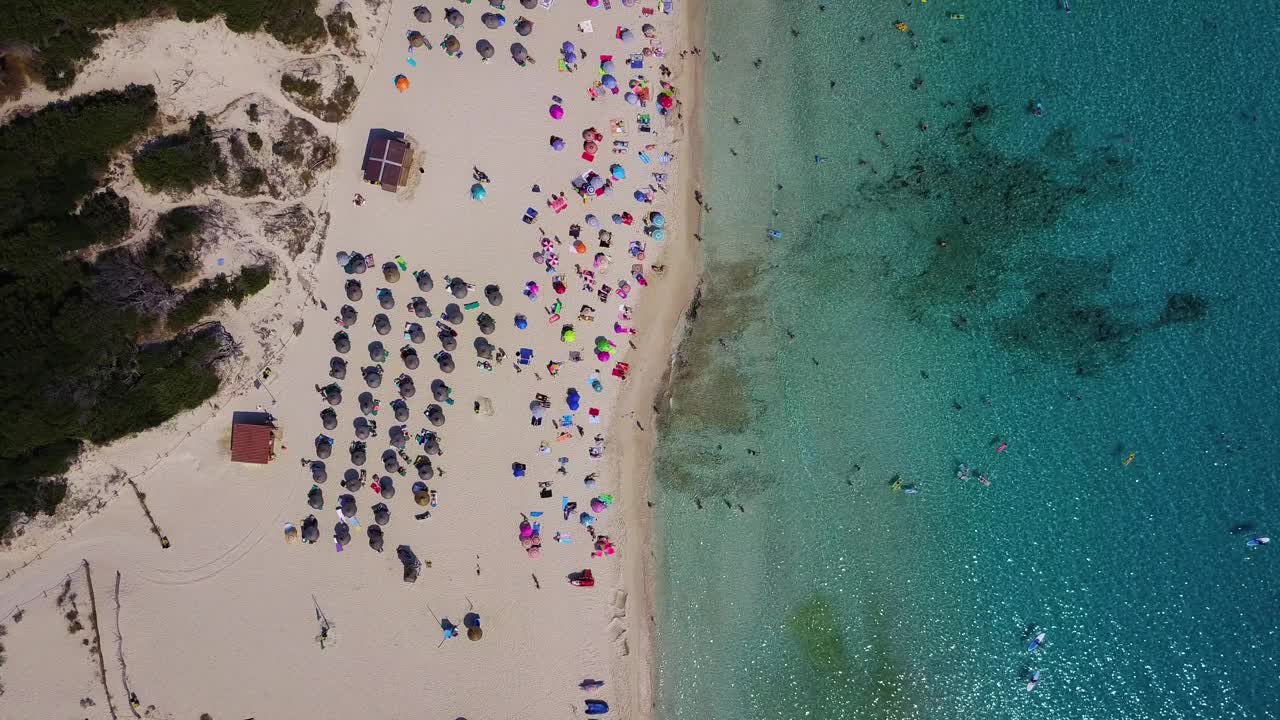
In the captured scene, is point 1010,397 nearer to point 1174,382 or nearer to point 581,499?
point 1174,382

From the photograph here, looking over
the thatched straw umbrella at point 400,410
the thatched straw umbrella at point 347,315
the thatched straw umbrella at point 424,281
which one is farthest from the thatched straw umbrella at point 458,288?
the thatched straw umbrella at point 400,410

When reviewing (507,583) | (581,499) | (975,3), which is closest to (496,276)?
(581,499)

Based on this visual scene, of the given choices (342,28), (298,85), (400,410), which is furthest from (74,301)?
(342,28)

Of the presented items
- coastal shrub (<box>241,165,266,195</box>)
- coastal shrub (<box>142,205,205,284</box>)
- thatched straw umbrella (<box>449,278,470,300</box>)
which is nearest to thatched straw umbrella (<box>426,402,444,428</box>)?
thatched straw umbrella (<box>449,278,470,300</box>)

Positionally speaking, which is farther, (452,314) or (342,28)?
(452,314)

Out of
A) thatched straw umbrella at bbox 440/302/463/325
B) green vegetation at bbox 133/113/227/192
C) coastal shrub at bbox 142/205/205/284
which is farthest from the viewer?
thatched straw umbrella at bbox 440/302/463/325

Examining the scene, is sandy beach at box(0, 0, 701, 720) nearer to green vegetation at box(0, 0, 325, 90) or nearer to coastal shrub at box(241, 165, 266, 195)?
coastal shrub at box(241, 165, 266, 195)

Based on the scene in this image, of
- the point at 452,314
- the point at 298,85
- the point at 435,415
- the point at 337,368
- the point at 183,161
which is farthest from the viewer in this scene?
the point at 452,314

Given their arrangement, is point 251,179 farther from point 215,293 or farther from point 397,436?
point 397,436
